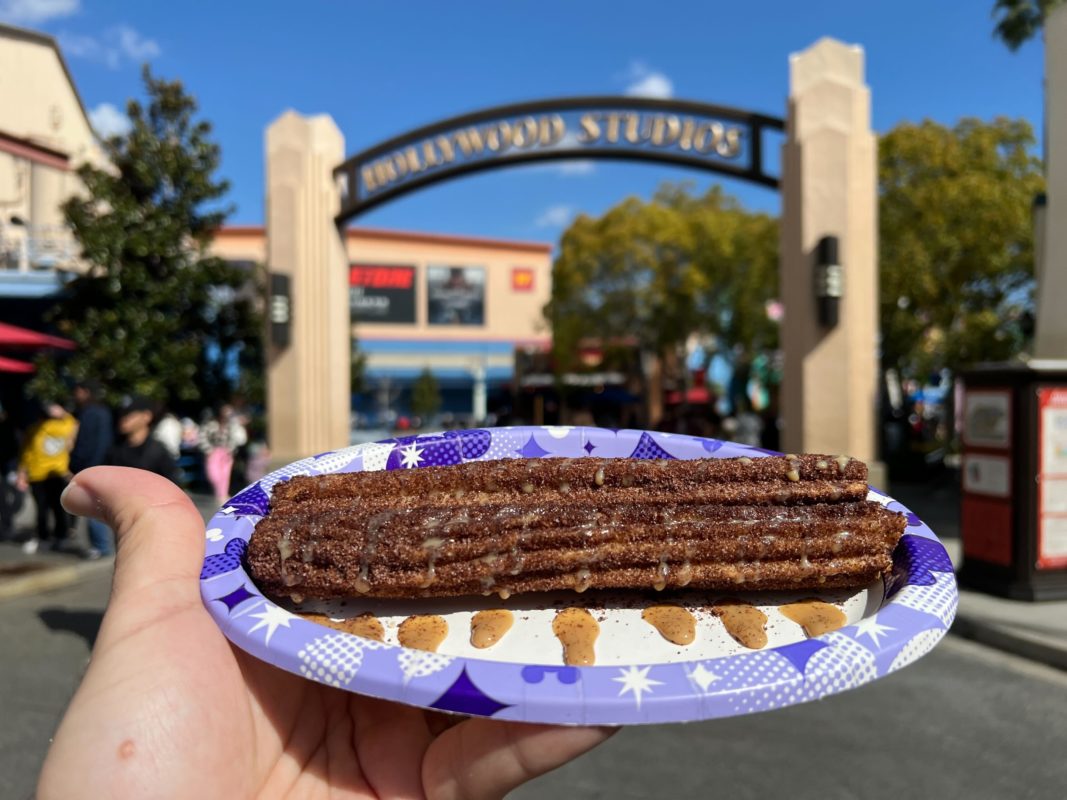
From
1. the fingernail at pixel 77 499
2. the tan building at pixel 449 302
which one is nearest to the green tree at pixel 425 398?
the tan building at pixel 449 302

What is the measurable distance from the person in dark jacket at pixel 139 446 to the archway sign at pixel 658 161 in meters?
4.64

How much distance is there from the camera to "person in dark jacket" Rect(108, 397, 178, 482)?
662 centimetres

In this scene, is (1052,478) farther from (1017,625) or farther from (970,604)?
(1017,625)

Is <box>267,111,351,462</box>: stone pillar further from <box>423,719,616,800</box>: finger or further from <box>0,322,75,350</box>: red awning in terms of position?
<box>423,719,616,800</box>: finger

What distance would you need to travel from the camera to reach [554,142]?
11.1 meters

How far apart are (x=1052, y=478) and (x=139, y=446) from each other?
330 inches

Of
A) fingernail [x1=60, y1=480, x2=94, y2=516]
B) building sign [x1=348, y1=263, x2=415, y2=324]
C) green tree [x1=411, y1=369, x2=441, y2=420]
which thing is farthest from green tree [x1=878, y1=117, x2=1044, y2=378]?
building sign [x1=348, y1=263, x2=415, y2=324]

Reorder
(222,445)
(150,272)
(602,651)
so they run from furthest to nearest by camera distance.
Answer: (150,272) < (222,445) < (602,651)

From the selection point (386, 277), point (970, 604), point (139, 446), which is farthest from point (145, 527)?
point (386, 277)

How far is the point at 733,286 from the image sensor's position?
27.0 m

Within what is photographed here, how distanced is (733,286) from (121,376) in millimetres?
21046

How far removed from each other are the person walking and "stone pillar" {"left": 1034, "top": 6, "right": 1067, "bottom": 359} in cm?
1028

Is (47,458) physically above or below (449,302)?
below

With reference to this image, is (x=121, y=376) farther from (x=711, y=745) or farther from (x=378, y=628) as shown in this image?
(x=378, y=628)
